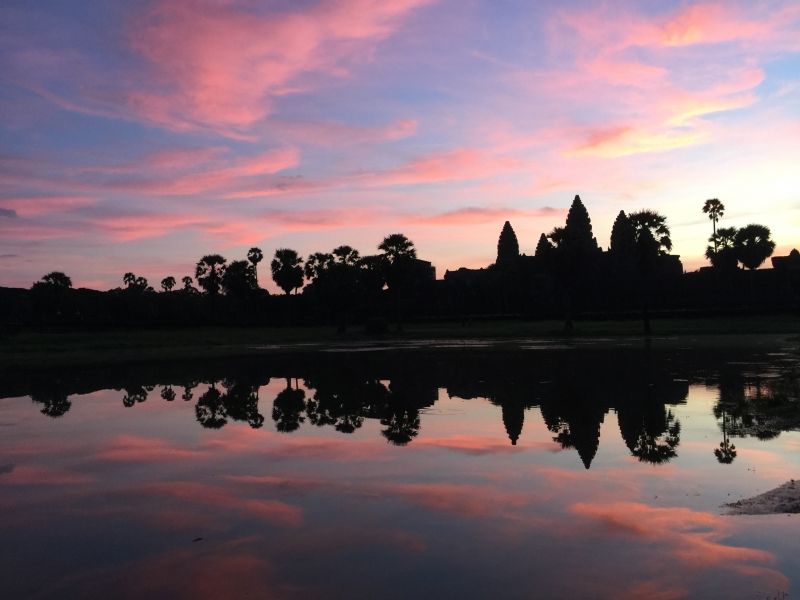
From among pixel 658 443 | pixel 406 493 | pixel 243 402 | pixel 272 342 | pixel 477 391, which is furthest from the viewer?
pixel 272 342

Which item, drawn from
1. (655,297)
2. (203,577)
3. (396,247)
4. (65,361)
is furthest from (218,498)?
(655,297)

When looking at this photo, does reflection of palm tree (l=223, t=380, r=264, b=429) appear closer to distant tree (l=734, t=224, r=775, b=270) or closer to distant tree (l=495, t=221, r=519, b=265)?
distant tree (l=734, t=224, r=775, b=270)

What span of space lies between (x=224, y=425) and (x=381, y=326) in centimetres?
5159

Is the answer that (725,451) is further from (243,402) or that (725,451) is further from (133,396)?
(133,396)

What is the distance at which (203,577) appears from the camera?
6.31m

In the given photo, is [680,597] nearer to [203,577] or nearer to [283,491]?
[203,577]

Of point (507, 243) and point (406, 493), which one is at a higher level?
point (507, 243)

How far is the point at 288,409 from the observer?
58.2 ft

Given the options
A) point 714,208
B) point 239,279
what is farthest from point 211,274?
point 714,208

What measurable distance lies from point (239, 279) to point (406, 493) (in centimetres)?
9228

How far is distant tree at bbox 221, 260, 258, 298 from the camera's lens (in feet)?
324

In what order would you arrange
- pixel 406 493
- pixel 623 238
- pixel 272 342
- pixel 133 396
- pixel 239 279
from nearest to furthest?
pixel 406 493
pixel 133 396
pixel 272 342
pixel 623 238
pixel 239 279

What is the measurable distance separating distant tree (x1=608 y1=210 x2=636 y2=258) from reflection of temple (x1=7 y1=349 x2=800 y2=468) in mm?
A: 29295

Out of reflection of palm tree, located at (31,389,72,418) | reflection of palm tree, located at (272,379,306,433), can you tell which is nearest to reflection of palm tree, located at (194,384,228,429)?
reflection of palm tree, located at (272,379,306,433)
